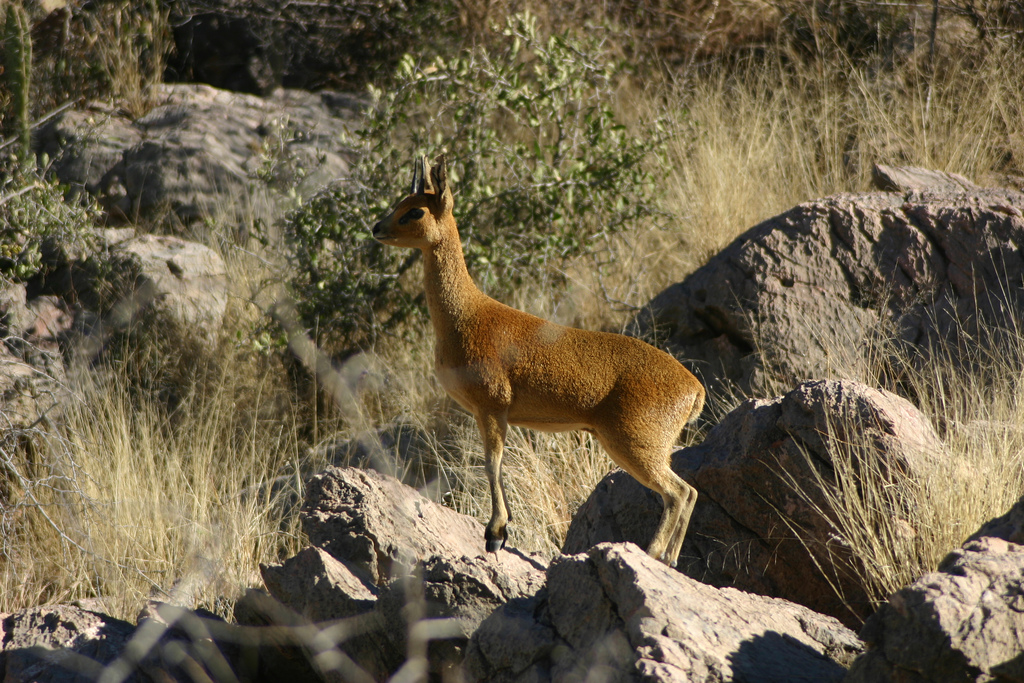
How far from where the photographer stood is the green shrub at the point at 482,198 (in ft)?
25.8

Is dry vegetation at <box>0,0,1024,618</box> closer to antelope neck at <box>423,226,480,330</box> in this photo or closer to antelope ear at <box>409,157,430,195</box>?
antelope neck at <box>423,226,480,330</box>

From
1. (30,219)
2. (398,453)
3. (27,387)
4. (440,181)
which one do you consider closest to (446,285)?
(440,181)

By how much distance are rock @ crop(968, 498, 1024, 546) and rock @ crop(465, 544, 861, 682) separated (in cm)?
66

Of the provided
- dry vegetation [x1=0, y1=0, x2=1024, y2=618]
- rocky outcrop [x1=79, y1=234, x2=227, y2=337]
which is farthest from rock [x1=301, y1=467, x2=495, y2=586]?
rocky outcrop [x1=79, y1=234, x2=227, y2=337]

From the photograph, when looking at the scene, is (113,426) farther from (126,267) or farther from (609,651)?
(609,651)

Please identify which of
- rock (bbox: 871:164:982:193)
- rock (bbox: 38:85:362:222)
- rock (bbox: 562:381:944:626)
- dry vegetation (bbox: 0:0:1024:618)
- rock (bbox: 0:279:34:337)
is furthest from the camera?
rock (bbox: 38:85:362:222)

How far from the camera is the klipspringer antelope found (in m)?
3.72

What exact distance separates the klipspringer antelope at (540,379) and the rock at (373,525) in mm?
720

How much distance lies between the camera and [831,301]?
6566mm

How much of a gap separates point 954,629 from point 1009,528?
714 millimetres

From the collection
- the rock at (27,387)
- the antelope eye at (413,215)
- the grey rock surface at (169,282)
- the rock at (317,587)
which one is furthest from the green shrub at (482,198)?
the rock at (317,587)

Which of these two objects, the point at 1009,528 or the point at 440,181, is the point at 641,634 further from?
the point at 440,181

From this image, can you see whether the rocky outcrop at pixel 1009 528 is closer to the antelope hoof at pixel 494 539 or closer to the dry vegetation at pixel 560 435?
the dry vegetation at pixel 560 435

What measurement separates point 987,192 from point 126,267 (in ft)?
24.8
